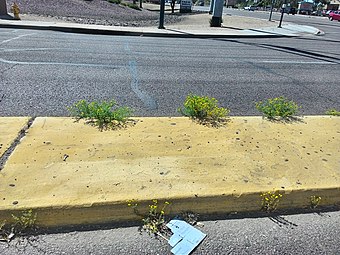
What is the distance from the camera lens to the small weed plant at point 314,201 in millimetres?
2672

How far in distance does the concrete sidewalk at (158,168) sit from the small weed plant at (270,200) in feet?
0.16

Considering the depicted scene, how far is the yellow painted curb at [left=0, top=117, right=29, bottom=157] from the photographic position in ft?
9.99

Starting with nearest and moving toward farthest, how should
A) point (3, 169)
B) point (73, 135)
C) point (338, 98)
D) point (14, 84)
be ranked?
point (3, 169), point (73, 135), point (14, 84), point (338, 98)

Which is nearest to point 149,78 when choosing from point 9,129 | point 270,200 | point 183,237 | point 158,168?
point 9,129

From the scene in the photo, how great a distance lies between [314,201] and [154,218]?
1447 mm

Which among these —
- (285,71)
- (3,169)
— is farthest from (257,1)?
(3,169)

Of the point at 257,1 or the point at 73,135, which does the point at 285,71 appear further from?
the point at 257,1

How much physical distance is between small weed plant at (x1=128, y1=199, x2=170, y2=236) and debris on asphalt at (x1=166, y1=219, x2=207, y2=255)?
65 millimetres

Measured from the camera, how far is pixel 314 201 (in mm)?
2672

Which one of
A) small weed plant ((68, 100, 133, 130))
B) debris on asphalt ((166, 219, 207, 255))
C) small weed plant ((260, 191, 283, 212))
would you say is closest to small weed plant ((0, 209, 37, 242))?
debris on asphalt ((166, 219, 207, 255))

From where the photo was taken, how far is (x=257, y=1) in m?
110

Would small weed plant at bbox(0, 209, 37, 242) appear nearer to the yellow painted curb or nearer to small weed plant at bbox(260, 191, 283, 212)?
the yellow painted curb

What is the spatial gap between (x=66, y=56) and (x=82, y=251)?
7142 millimetres

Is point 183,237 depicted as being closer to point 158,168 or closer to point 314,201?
point 158,168
